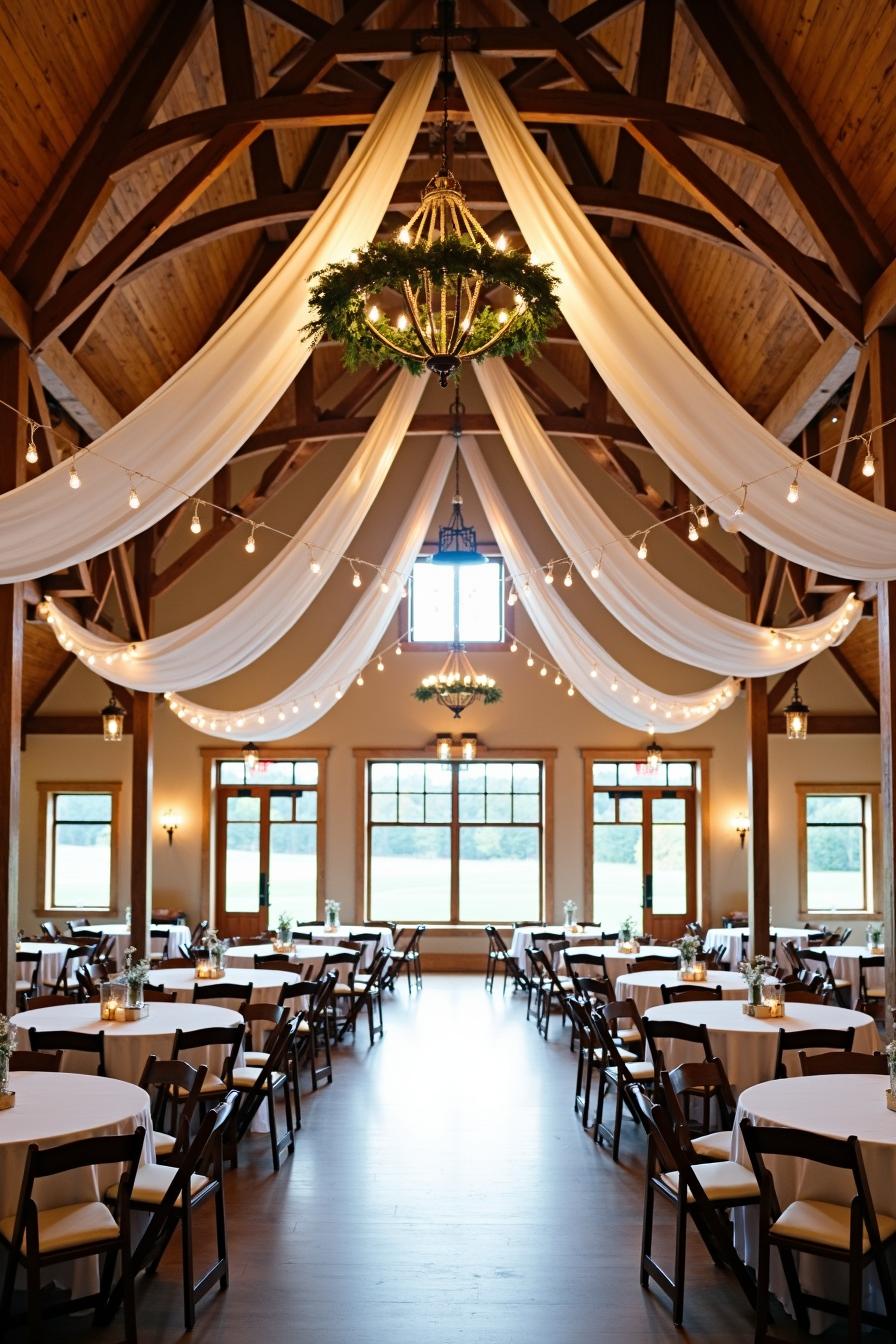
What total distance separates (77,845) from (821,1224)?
513 inches

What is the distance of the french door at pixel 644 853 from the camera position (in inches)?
607

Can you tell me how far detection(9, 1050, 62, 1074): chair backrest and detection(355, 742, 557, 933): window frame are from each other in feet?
32.1

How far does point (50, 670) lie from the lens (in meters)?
14.8

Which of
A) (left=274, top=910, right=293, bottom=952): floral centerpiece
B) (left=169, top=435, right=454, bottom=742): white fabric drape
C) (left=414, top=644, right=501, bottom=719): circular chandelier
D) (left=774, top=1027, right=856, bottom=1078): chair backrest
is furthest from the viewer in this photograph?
(left=414, top=644, right=501, bottom=719): circular chandelier

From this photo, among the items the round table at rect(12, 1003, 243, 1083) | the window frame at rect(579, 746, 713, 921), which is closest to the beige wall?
the window frame at rect(579, 746, 713, 921)

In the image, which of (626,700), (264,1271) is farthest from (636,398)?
(626,700)

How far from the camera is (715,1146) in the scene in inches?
206

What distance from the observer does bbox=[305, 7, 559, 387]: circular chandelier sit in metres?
4.28

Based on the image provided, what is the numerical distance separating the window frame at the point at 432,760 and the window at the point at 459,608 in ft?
4.87

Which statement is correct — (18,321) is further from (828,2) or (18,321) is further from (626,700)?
(626,700)

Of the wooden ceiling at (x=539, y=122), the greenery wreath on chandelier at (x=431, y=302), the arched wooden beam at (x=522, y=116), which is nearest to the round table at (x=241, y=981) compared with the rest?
the wooden ceiling at (x=539, y=122)

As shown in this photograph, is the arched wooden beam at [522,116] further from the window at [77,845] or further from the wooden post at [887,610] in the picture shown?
the window at [77,845]

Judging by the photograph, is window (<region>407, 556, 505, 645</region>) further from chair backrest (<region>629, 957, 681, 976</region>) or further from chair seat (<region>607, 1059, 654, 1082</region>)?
chair seat (<region>607, 1059, 654, 1082</region>)

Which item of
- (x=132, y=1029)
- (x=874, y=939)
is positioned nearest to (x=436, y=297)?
(x=132, y=1029)
